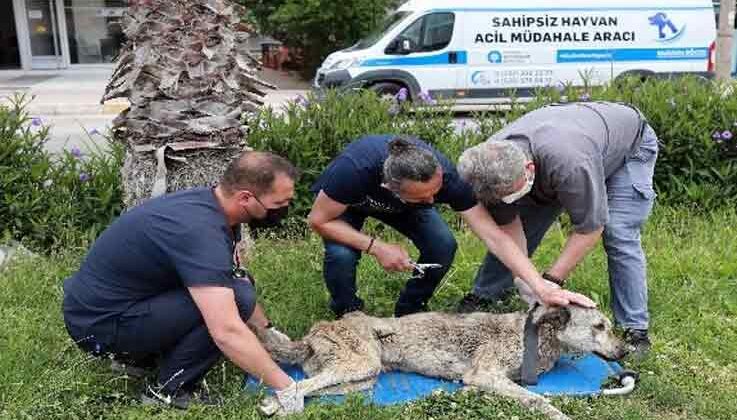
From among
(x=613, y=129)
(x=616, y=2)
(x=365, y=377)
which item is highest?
(x=616, y=2)

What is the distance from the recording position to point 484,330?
4.05m

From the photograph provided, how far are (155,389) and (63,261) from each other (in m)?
2.25

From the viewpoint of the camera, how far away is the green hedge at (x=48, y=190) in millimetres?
5676

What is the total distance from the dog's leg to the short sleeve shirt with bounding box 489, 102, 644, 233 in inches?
33.7

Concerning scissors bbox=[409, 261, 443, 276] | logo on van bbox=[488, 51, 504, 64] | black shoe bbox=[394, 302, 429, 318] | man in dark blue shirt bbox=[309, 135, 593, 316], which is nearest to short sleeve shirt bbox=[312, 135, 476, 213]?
man in dark blue shirt bbox=[309, 135, 593, 316]

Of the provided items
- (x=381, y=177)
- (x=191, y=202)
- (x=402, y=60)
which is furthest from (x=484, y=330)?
(x=402, y=60)

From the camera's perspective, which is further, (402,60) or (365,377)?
(402,60)

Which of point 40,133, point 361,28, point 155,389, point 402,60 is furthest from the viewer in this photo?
point 361,28

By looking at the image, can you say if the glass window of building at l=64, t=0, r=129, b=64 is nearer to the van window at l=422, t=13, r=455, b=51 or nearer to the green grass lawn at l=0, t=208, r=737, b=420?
the van window at l=422, t=13, r=455, b=51

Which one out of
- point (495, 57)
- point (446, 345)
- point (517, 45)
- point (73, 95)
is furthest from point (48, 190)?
point (73, 95)

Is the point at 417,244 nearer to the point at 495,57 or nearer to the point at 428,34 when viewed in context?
the point at 428,34

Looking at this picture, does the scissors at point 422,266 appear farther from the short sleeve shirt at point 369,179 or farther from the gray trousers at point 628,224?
the gray trousers at point 628,224

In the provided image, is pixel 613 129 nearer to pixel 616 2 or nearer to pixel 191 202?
pixel 191 202

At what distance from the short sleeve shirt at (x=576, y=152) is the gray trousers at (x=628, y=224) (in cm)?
10
